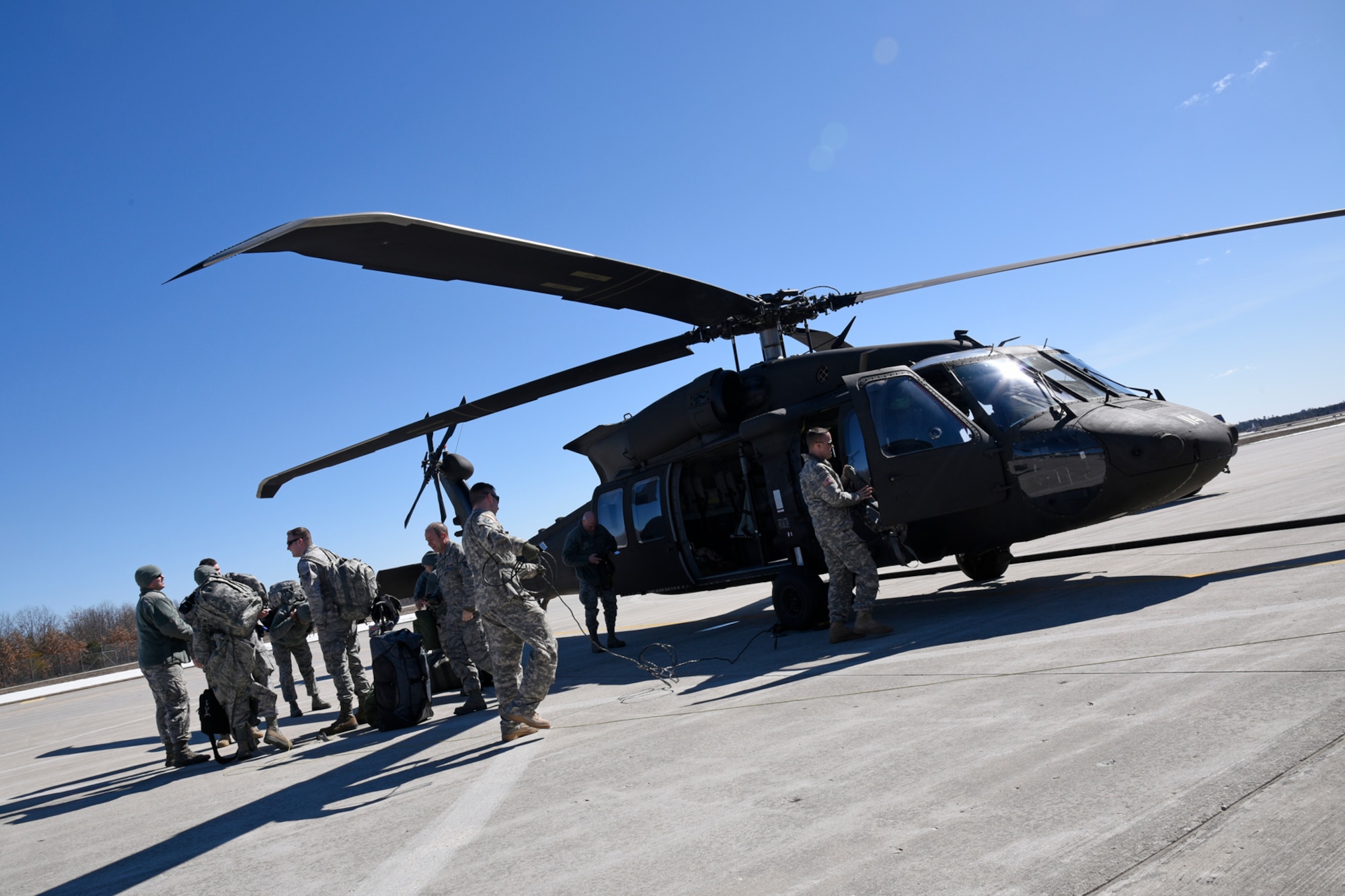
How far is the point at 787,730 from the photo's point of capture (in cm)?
462

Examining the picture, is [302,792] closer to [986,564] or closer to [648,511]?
[648,511]

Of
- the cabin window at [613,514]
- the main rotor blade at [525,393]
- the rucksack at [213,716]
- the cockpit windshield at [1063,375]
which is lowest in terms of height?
the rucksack at [213,716]

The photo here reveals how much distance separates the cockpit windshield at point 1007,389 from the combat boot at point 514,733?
4806mm

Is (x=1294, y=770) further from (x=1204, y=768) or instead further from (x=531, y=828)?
(x=531, y=828)

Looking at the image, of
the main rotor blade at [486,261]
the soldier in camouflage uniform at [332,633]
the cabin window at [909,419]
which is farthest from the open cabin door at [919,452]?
the soldier in camouflage uniform at [332,633]

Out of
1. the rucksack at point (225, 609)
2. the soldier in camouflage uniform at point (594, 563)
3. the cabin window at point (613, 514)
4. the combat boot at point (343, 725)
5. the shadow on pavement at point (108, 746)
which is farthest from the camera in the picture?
the cabin window at point (613, 514)

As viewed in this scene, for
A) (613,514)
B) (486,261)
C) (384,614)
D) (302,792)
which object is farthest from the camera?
(613,514)

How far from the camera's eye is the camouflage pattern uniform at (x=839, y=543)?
24.3 ft

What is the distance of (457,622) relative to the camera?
8328 millimetres

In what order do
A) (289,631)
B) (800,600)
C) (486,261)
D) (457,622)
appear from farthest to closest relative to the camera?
(289,631) → (800,600) → (457,622) → (486,261)

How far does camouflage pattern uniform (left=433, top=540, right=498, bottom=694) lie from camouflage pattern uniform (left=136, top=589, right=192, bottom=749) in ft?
7.41

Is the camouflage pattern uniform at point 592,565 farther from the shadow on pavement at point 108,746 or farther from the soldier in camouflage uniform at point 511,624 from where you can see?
the shadow on pavement at point 108,746

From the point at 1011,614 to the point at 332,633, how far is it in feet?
19.9

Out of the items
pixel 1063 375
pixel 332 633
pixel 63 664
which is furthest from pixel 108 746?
pixel 63 664
